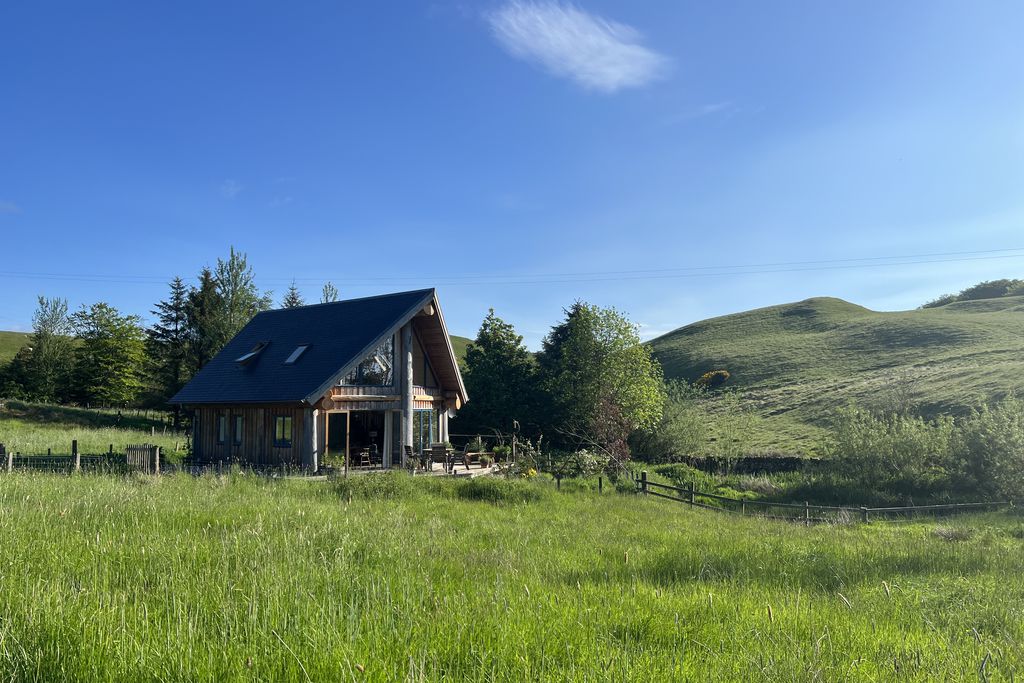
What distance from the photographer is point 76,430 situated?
122ft

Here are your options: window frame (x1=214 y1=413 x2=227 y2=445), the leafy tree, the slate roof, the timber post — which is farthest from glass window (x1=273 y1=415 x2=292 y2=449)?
the leafy tree

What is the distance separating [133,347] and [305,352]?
39573 mm

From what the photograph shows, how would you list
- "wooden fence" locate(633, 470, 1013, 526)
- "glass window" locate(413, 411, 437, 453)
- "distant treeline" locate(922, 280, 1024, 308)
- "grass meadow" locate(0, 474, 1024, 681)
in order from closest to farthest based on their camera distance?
"grass meadow" locate(0, 474, 1024, 681), "wooden fence" locate(633, 470, 1013, 526), "glass window" locate(413, 411, 437, 453), "distant treeline" locate(922, 280, 1024, 308)

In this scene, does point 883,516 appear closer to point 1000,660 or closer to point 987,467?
point 987,467

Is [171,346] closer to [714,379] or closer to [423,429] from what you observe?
[423,429]

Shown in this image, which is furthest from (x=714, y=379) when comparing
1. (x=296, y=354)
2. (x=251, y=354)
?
(x=251, y=354)

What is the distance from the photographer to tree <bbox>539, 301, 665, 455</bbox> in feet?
107

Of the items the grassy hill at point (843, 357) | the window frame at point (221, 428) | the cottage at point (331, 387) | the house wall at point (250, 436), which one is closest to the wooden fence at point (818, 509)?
the cottage at point (331, 387)

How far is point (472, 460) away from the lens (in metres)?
26.6

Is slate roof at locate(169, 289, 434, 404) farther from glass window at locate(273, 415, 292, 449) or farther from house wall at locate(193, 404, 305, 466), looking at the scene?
glass window at locate(273, 415, 292, 449)

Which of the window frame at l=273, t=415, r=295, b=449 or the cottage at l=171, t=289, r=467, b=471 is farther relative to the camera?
the window frame at l=273, t=415, r=295, b=449

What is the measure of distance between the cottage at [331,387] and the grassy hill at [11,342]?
8018 centimetres

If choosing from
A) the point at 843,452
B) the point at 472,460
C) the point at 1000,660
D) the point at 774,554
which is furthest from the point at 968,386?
the point at 1000,660

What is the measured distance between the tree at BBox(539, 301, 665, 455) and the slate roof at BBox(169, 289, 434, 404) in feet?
38.4
